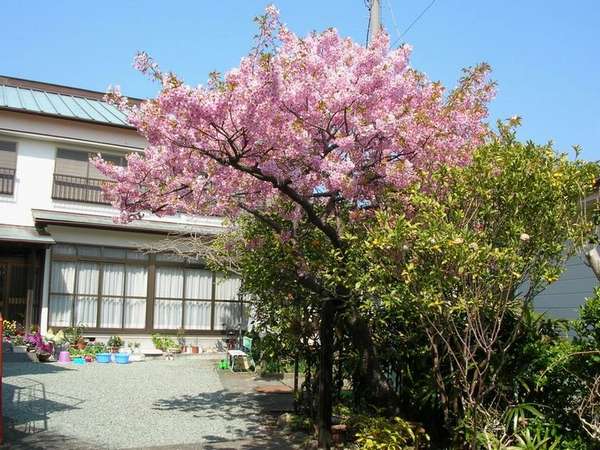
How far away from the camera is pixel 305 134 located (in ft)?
23.0

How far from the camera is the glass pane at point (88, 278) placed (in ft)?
62.4

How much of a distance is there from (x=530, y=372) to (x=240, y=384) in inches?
337

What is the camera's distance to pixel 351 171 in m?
7.17

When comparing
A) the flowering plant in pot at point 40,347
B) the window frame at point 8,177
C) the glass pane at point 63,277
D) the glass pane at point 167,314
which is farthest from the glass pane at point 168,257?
the window frame at point 8,177

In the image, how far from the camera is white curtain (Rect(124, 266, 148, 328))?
1967cm

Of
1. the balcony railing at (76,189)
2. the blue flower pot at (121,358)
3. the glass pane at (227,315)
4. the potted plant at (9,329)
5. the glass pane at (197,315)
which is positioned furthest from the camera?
the glass pane at (227,315)

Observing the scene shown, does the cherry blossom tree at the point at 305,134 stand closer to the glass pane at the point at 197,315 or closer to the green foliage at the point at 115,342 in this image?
the green foliage at the point at 115,342

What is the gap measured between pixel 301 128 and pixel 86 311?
1428 centimetres

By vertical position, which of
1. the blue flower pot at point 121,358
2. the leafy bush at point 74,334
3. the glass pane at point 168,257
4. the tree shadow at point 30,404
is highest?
the glass pane at point 168,257

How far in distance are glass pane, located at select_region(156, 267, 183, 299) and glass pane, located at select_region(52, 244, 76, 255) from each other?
273 cm

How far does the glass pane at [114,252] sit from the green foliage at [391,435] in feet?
45.3

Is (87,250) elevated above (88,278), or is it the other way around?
(87,250)

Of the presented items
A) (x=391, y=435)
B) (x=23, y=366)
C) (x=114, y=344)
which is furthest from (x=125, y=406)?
(x=114, y=344)

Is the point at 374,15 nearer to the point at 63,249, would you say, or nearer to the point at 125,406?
the point at 125,406
